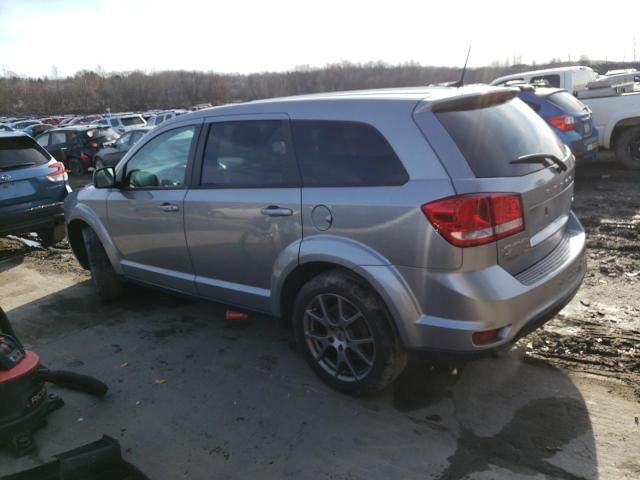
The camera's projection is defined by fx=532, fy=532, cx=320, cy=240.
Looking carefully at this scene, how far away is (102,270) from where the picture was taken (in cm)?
510

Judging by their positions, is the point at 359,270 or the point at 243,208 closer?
the point at 359,270

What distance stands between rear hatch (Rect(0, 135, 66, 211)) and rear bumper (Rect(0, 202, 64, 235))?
2.4 inches

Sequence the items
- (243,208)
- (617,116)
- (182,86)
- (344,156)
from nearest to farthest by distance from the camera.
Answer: (344,156)
(243,208)
(617,116)
(182,86)

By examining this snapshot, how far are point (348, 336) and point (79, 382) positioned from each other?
1.77m

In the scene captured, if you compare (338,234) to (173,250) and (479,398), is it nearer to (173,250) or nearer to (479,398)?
(479,398)

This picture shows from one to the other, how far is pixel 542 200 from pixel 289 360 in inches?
79.8

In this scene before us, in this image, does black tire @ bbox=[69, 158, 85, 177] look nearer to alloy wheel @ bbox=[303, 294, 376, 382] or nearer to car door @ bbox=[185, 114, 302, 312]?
car door @ bbox=[185, 114, 302, 312]

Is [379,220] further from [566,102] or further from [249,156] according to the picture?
[566,102]

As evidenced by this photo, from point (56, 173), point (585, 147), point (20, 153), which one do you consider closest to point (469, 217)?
point (56, 173)

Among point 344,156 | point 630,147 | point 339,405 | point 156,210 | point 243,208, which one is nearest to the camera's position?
point 344,156

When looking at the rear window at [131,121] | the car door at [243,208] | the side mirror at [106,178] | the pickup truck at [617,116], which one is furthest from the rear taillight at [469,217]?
the rear window at [131,121]

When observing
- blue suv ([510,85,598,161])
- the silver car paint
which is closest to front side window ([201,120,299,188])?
the silver car paint

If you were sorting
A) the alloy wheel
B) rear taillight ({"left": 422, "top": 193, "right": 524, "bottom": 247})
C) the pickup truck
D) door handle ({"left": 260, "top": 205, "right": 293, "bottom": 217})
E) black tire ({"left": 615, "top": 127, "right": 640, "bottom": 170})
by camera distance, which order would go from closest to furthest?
rear taillight ({"left": 422, "top": 193, "right": 524, "bottom": 247}) → the alloy wheel → door handle ({"left": 260, "top": 205, "right": 293, "bottom": 217}) → the pickup truck → black tire ({"left": 615, "top": 127, "right": 640, "bottom": 170})

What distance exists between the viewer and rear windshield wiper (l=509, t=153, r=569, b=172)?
117 inches
